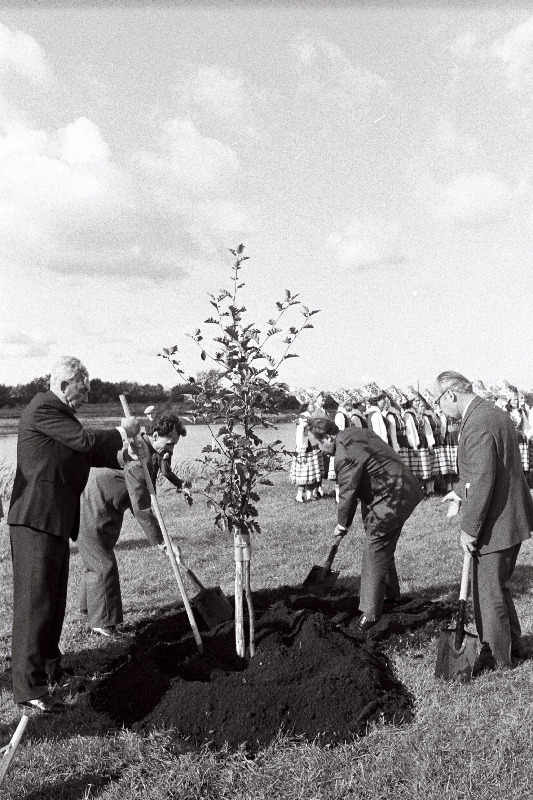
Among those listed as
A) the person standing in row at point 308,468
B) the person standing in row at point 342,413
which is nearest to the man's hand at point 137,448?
the person standing in row at point 342,413

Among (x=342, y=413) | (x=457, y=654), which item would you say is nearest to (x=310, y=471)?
(x=342, y=413)

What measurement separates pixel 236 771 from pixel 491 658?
2.00 metres

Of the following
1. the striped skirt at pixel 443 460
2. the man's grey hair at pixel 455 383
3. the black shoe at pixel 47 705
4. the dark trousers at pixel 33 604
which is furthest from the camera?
the striped skirt at pixel 443 460

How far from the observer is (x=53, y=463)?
4219mm

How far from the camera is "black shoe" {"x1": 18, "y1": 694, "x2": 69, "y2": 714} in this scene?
411 cm

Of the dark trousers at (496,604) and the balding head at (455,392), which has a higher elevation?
the balding head at (455,392)

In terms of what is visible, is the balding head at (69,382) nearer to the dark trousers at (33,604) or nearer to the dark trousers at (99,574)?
the dark trousers at (33,604)

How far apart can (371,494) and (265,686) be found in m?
2.17

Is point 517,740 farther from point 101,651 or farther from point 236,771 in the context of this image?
point 101,651

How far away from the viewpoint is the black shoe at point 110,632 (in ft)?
18.5

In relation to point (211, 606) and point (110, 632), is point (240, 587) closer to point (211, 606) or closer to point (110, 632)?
point (211, 606)

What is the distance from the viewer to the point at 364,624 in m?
5.45

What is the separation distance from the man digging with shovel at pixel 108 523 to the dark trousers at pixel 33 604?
1.34m

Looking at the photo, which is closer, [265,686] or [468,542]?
[265,686]
